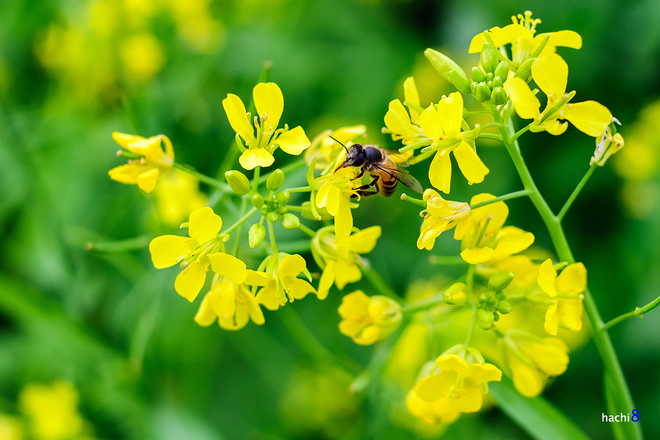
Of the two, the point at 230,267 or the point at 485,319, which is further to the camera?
the point at 485,319

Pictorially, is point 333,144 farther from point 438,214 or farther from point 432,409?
point 432,409

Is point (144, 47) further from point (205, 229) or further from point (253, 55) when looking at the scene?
point (205, 229)

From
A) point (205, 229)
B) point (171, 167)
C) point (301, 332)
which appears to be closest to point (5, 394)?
point (301, 332)

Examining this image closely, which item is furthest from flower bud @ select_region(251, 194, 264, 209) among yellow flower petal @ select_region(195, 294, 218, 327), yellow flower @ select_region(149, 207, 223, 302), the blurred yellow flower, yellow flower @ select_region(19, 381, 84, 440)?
the blurred yellow flower

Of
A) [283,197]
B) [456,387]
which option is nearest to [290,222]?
[283,197]

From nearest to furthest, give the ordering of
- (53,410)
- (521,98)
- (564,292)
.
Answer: (521,98)
(564,292)
(53,410)

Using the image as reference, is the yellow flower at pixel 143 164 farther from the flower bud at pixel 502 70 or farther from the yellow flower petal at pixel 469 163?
the flower bud at pixel 502 70
